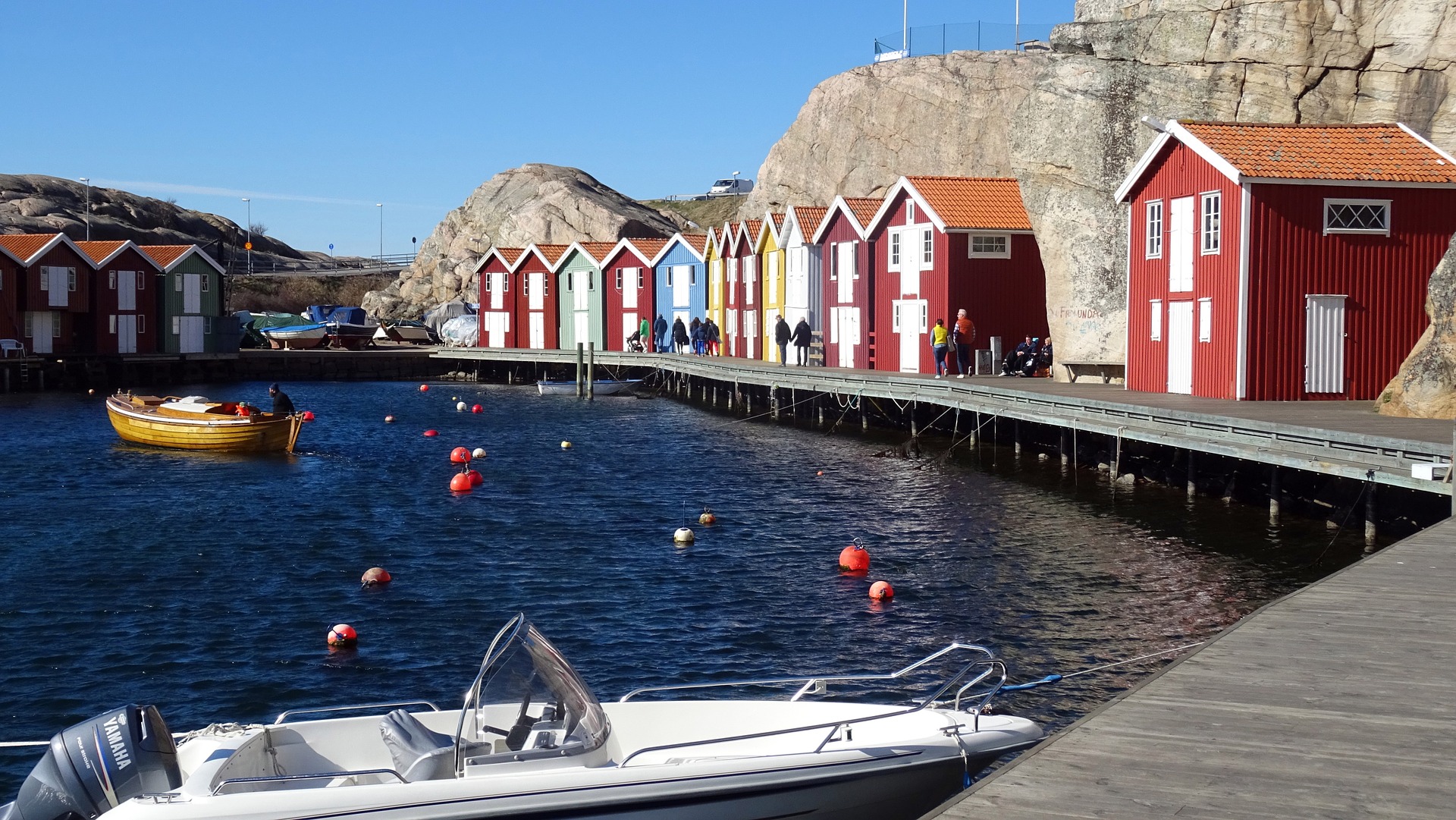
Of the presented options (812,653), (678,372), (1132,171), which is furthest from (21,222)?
(812,653)

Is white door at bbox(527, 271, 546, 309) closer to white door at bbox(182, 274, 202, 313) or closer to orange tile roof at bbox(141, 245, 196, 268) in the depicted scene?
white door at bbox(182, 274, 202, 313)

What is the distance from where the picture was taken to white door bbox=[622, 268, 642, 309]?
73125 mm

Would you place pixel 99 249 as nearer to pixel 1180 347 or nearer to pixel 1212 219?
pixel 1180 347

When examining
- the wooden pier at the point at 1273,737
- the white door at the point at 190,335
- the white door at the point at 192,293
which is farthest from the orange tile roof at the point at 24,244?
the wooden pier at the point at 1273,737

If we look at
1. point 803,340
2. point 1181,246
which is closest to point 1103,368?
point 1181,246

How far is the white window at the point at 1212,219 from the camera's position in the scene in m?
30.7

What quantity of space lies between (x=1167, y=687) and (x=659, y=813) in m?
3.64

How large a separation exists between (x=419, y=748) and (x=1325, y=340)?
25616mm

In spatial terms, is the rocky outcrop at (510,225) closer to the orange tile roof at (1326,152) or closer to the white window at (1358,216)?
the orange tile roof at (1326,152)

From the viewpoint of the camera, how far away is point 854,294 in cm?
5119

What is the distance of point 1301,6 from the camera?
36.9 meters

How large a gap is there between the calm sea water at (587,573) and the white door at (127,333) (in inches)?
1581

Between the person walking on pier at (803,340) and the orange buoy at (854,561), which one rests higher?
the person walking on pier at (803,340)

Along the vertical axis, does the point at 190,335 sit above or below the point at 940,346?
above
